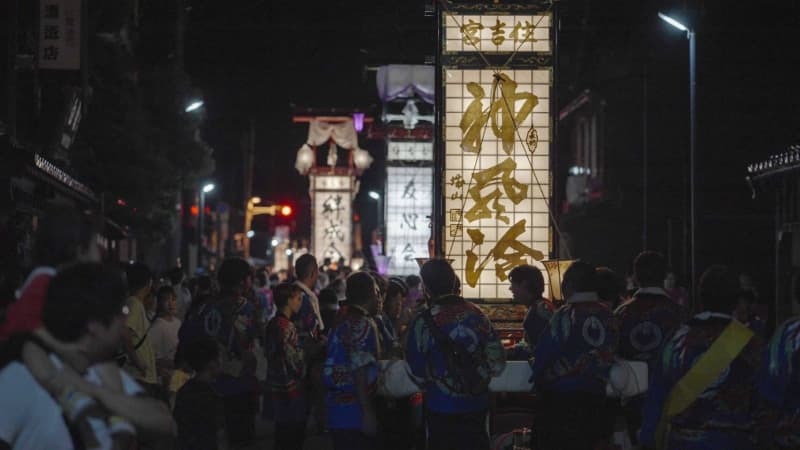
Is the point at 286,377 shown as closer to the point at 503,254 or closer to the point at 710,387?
the point at 503,254

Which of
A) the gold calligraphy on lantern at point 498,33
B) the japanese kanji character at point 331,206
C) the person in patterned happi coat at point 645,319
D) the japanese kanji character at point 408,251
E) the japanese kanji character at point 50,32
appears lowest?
the person in patterned happi coat at point 645,319

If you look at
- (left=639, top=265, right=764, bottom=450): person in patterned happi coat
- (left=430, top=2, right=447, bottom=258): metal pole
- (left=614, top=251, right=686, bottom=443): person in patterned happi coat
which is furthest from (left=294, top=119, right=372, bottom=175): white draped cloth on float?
(left=639, top=265, right=764, bottom=450): person in patterned happi coat

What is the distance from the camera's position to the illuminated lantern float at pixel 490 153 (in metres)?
12.7

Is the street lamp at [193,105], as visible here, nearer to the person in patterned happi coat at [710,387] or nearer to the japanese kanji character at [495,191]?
the japanese kanji character at [495,191]

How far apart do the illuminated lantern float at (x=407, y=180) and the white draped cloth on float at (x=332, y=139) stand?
6.55 meters

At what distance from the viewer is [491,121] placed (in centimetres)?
1278

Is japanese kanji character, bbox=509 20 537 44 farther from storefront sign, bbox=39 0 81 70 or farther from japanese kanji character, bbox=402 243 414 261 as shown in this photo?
japanese kanji character, bbox=402 243 414 261

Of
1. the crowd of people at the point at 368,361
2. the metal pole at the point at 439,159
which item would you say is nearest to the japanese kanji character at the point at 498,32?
the metal pole at the point at 439,159

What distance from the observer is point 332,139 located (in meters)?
37.3

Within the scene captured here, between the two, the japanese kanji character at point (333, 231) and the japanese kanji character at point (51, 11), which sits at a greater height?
the japanese kanji character at point (51, 11)

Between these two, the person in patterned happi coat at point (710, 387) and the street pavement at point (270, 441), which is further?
the street pavement at point (270, 441)

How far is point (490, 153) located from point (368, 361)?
15.6 ft

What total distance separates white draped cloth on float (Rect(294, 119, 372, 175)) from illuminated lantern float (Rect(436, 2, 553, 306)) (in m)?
23.8

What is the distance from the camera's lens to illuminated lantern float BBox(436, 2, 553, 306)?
1272 centimetres
